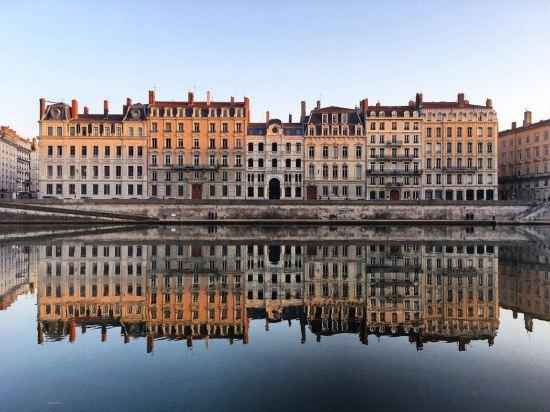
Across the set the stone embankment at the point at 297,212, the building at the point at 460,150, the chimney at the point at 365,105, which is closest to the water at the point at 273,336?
the stone embankment at the point at 297,212

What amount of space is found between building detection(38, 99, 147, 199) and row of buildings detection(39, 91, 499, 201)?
167 millimetres

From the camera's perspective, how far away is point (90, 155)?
80.0m

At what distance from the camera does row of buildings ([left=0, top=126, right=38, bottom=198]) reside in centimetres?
12494

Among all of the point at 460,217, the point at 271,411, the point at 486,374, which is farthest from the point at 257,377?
the point at 460,217

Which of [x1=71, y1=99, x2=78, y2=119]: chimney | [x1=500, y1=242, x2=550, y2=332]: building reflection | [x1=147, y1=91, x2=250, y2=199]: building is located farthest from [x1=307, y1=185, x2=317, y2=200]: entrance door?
[x1=500, y1=242, x2=550, y2=332]: building reflection

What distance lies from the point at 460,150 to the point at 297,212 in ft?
117

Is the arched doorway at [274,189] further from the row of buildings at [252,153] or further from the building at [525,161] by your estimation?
the building at [525,161]

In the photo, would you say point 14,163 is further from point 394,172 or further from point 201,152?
point 394,172

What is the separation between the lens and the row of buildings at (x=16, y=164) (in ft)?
410

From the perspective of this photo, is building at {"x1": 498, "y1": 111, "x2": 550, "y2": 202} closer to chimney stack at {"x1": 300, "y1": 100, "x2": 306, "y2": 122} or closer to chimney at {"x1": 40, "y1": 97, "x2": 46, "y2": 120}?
chimney stack at {"x1": 300, "y1": 100, "x2": 306, "y2": 122}

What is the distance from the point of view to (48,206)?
60.9 meters

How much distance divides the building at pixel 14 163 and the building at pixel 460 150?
95779 mm

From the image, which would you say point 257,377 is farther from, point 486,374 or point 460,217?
point 460,217

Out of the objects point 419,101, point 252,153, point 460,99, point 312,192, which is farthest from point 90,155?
point 460,99
